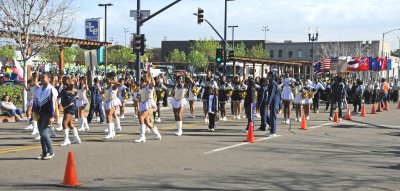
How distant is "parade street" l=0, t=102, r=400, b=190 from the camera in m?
8.38

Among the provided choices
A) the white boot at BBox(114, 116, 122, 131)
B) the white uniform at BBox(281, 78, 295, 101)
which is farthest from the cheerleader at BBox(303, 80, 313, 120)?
the white boot at BBox(114, 116, 122, 131)

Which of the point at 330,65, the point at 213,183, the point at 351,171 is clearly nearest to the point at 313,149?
the point at 351,171

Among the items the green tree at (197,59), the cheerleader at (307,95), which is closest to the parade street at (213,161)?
the cheerleader at (307,95)

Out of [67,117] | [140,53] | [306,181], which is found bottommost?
[306,181]

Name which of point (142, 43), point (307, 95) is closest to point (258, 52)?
point (142, 43)

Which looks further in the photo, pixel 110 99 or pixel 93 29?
pixel 93 29

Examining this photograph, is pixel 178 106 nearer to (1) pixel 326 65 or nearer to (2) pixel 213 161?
(2) pixel 213 161

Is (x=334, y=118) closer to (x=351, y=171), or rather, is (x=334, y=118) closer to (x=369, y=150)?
(x=369, y=150)

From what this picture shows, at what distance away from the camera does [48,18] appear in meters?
24.9

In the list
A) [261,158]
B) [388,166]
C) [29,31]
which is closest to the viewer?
[388,166]

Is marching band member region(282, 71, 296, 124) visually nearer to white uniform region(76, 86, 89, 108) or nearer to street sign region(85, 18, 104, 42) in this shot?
white uniform region(76, 86, 89, 108)

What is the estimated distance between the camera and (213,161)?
10602 millimetres

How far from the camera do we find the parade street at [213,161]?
8.38 meters

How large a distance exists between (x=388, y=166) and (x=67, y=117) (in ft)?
23.9
